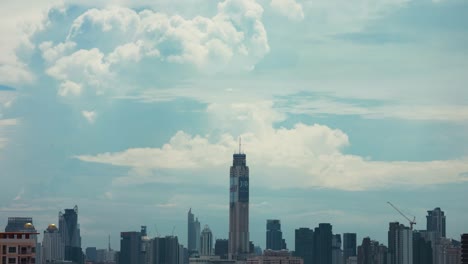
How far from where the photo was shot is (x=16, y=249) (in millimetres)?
192625

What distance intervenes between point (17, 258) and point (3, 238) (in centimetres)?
436

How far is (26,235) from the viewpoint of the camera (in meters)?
198

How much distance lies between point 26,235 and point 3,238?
197 inches

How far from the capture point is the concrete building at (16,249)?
19175 cm

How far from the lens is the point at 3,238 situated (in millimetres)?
193750

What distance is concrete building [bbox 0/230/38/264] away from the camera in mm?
191750

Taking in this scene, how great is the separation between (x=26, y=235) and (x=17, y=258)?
659 cm

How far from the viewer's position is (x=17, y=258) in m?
192
